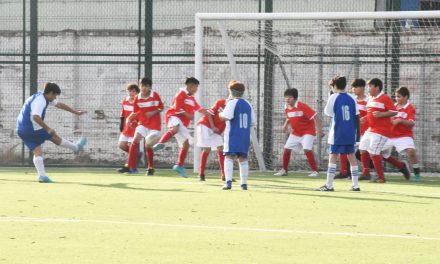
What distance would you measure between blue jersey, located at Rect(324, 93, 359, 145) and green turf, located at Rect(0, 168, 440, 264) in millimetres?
717

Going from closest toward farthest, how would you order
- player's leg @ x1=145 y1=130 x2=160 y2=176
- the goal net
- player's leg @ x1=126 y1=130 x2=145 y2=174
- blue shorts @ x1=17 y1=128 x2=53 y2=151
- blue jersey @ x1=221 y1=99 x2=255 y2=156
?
1. blue jersey @ x1=221 y1=99 x2=255 y2=156
2. blue shorts @ x1=17 y1=128 x2=53 y2=151
3. player's leg @ x1=145 y1=130 x2=160 y2=176
4. player's leg @ x1=126 y1=130 x2=145 y2=174
5. the goal net

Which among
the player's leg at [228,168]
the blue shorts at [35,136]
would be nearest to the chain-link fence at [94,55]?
the blue shorts at [35,136]

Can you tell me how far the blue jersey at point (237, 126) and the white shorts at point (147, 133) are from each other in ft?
13.2

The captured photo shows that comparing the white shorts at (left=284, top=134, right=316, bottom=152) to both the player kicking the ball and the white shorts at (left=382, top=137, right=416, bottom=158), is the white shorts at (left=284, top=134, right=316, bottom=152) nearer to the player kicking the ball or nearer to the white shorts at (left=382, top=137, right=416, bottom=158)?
the white shorts at (left=382, top=137, right=416, bottom=158)

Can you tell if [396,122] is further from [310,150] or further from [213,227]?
[213,227]

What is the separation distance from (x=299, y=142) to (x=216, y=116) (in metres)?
2.93

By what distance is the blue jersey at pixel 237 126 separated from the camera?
14352 mm

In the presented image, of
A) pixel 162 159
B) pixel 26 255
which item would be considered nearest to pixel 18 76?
pixel 162 159

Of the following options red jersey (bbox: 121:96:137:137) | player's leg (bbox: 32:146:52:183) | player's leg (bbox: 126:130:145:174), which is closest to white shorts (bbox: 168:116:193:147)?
player's leg (bbox: 126:130:145:174)

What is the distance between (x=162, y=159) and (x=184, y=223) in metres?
11.1

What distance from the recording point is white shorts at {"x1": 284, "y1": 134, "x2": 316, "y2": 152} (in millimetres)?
18750

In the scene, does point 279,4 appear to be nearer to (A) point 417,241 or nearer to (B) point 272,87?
(B) point 272,87

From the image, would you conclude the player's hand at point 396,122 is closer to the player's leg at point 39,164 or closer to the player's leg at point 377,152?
the player's leg at point 377,152

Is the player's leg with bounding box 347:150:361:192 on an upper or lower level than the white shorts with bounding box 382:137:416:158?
lower
